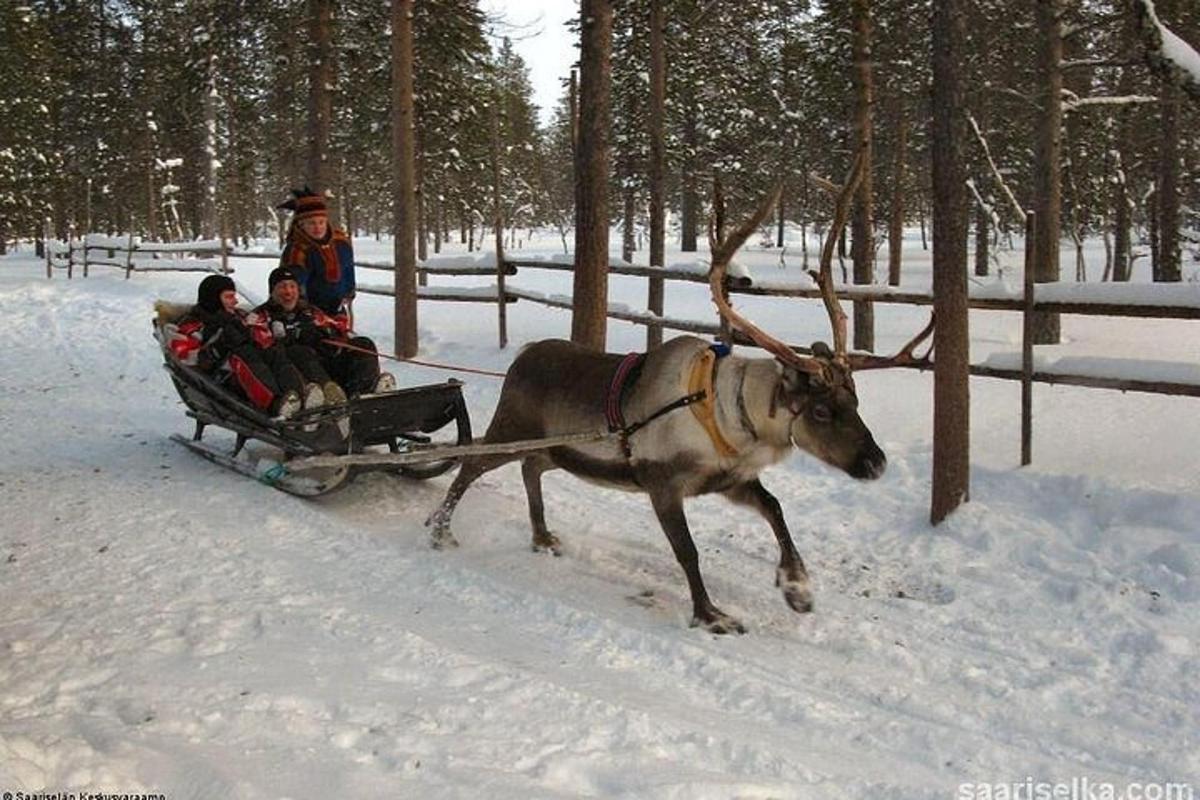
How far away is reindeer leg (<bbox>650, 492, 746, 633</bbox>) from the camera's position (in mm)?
4523

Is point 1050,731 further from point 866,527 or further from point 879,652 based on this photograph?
point 866,527

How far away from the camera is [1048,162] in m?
12.2

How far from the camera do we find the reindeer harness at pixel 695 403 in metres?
4.69

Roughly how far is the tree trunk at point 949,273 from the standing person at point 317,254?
477 centimetres

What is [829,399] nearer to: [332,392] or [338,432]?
[338,432]

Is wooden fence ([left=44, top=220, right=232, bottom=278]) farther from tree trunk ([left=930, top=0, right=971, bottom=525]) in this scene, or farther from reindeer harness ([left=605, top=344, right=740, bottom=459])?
tree trunk ([left=930, top=0, right=971, bottom=525])

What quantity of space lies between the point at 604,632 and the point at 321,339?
12.9ft

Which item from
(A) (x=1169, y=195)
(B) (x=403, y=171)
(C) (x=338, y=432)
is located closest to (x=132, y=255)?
(B) (x=403, y=171)

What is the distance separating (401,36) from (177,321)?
5746mm

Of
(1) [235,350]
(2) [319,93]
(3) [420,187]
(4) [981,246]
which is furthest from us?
(3) [420,187]

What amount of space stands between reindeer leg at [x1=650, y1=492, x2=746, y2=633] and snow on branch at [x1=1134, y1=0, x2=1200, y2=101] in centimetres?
371

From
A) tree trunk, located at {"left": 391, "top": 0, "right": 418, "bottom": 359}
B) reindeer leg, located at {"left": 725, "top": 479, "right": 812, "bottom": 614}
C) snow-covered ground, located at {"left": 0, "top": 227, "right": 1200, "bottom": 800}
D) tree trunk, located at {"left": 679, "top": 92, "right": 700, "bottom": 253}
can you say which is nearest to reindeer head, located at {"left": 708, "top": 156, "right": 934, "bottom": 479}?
reindeer leg, located at {"left": 725, "top": 479, "right": 812, "bottom": 614}

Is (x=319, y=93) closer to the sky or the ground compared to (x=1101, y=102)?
closer to the sky

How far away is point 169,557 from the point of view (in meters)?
5.15
